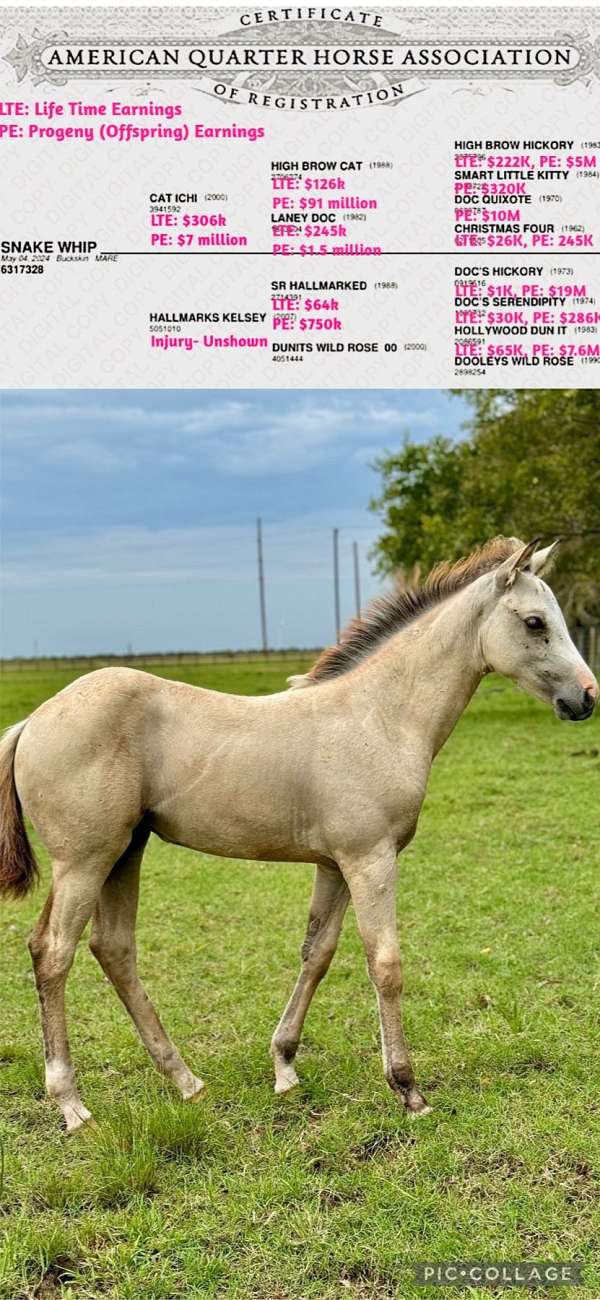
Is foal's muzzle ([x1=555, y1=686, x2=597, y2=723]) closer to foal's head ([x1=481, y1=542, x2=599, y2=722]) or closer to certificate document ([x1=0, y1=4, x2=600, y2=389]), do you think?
foal's head ([x1=481, y1=542, x2=599, y2=722])

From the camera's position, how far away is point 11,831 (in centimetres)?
451

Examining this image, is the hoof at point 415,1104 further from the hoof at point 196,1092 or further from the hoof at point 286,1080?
the hoof at point 196,1092

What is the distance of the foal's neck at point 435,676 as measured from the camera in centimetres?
448

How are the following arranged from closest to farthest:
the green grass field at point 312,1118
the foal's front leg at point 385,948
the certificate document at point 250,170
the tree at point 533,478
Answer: the green grass field at point 312,1118, the foal's front leg at point 385,948, the certificate document at point 250,170, the tree at point 533,478

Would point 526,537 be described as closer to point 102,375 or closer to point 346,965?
point 346,965

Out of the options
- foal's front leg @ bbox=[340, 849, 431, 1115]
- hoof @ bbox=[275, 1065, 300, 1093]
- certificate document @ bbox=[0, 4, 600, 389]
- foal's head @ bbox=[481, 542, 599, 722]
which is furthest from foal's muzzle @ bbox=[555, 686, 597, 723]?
hoof @ bbox=[275, 1065, 300, 1093]

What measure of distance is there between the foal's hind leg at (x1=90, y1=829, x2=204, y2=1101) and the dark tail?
0.40m

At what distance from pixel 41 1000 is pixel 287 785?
4.79 feet

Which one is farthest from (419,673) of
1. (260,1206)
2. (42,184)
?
(42,184)

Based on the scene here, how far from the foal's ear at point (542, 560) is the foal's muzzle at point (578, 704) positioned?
581mm

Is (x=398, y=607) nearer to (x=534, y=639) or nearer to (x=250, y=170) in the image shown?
(x=534, y=639)

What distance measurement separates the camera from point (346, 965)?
6.58 meters

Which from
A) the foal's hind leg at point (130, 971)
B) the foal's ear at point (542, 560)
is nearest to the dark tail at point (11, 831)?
the foal's hind leg at point (130, 971)

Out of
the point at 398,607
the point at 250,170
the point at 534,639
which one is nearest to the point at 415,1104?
the point at 534,639
